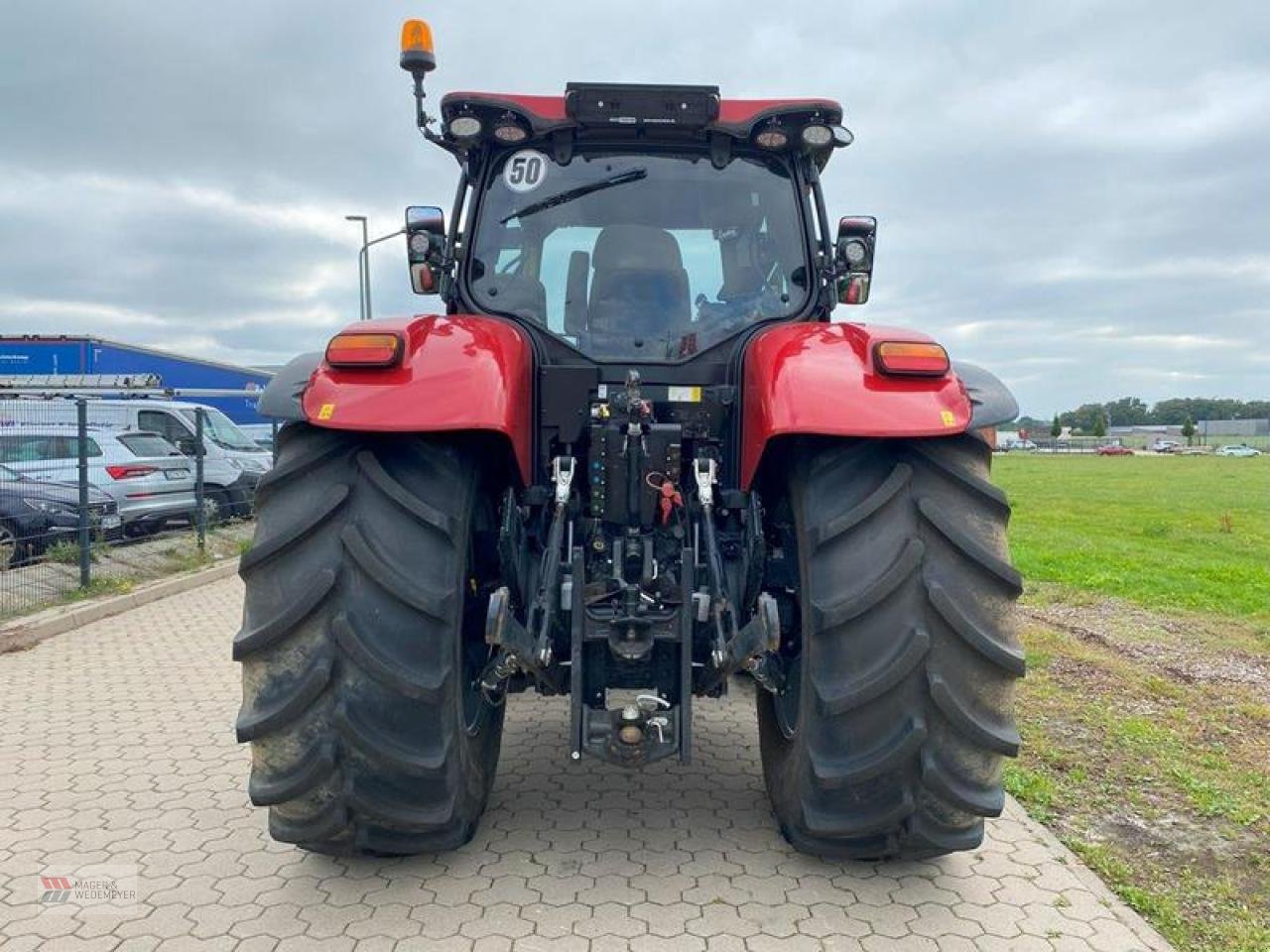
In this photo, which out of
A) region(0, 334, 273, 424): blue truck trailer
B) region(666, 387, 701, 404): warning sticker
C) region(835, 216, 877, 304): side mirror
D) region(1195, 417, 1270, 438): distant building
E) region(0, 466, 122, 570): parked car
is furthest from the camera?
region(1195, 417, 1270, 438): distant building

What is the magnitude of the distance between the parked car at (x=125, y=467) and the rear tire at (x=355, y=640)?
7273mm

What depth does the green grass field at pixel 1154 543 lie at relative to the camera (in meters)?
9.64

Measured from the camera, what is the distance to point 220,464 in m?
13.4

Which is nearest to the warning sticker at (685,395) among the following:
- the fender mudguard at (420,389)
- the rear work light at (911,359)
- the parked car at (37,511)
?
the fender mudguard at (420,389)

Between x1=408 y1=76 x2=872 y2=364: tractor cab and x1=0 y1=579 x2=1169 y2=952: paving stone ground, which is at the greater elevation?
x1=408 y1=76 x2=872 y2=364: tractor cab

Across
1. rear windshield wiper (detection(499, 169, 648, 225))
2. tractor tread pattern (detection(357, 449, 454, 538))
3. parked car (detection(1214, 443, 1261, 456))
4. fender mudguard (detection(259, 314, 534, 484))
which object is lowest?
parked car (detection(1214, 443, 1261, 456))

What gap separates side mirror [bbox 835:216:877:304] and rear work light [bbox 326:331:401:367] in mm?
2025

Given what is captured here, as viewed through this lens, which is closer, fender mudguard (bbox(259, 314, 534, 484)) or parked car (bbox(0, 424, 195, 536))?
fender mudguard (bbox(259, 314, 534, 484))

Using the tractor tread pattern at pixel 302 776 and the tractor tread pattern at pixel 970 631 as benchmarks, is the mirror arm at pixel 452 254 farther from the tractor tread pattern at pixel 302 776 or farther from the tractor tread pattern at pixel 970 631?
the tractor tread pattern at pixel 970 631

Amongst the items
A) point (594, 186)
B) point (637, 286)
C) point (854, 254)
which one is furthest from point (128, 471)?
point (854, 254)

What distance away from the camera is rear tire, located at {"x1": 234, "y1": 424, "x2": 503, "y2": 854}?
8.91 ft

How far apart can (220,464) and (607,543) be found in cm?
1165

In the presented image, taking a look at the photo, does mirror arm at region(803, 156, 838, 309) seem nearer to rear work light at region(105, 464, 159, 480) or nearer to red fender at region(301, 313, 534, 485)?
red fender at region(301, 313, 534, 485)

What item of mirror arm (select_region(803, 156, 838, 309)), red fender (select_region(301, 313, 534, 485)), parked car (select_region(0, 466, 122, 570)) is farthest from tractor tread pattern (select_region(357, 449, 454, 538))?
parked car (select_region(0, 466, 122, 570))
